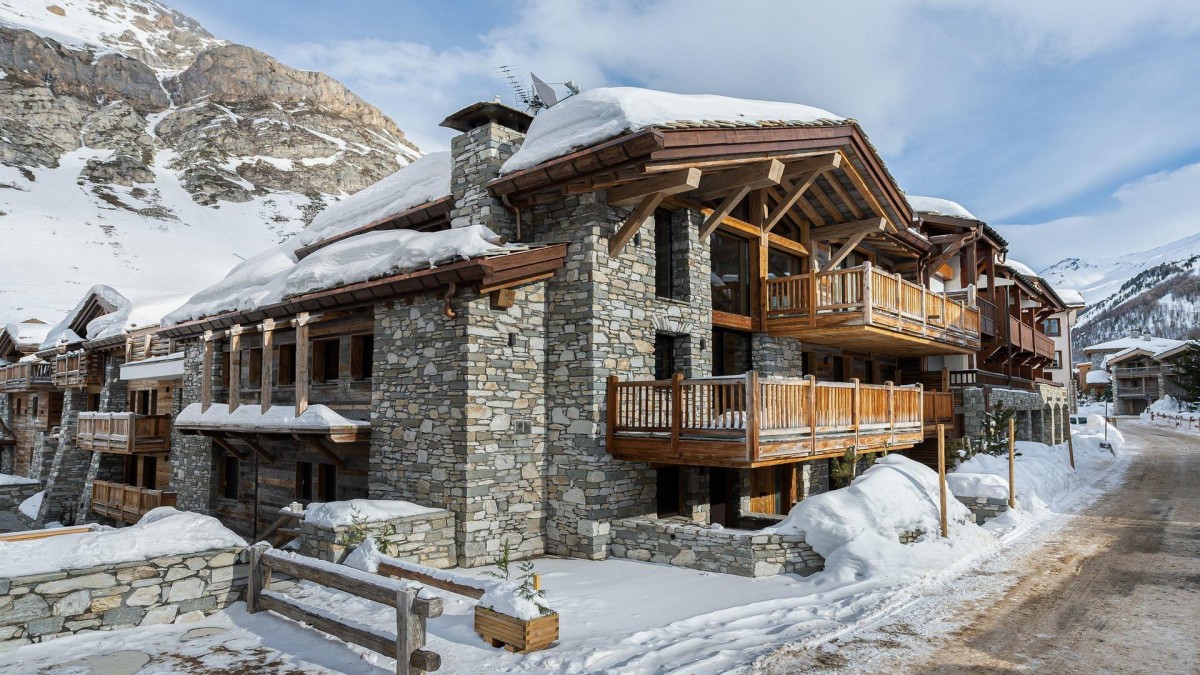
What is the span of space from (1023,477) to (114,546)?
20.4 meters

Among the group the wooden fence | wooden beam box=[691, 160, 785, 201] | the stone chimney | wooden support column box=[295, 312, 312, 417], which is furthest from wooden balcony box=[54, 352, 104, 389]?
wooden beam box=[691, 160, 785, 201]

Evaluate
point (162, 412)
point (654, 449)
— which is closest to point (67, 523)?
point (162, 412)

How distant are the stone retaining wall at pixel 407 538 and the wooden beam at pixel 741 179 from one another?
8150 millimetres

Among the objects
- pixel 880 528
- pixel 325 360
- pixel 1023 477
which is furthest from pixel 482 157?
pixel 1023 477

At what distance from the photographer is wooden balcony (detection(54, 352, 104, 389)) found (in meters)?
27.9

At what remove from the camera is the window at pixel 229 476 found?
60.4 feet

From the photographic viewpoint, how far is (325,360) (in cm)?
1603

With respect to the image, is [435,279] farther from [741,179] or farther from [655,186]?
[741,179]

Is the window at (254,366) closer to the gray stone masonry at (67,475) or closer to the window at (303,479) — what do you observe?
the window at (303,479)

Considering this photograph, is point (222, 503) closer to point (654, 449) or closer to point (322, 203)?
point (654, 449)

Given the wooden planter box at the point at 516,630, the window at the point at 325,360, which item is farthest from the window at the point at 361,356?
the wooden planter box at the point at 516,630

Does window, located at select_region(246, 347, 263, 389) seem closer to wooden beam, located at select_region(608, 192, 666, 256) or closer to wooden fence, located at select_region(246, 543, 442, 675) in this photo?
wooden fence, located at select_region(246, 543, 442, 675)

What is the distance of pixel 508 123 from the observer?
15250 mm

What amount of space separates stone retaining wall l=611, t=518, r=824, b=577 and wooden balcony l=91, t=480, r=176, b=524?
1551cm
